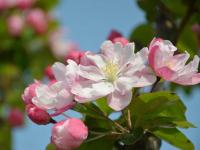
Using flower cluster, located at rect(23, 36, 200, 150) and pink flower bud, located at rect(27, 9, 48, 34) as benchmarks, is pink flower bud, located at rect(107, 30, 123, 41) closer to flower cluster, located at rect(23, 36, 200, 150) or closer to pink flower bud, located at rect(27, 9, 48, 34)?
flower cluster, located at rect(23, 36, 200, 150)

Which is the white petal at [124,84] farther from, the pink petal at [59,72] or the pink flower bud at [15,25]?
the pink flower bud at [15,25]

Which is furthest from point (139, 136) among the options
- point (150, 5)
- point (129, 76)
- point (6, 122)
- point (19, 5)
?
point (19, 5)

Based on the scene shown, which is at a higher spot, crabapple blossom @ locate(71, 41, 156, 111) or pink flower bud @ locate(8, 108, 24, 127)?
crabapple blossom @ locate(71, 41, 156, 111)

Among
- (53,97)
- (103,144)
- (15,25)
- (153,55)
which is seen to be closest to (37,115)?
(53,97)

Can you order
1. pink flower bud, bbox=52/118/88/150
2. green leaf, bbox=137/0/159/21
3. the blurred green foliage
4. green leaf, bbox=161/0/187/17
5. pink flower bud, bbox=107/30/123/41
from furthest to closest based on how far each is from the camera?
the blurred green foliage, green leaf, bbox=137/0/159/21, green leaf, bbox=161/0/187/17, pink flower bud, bbox=107/30/123/41, pink flower bud, bbox=52/118/88/150

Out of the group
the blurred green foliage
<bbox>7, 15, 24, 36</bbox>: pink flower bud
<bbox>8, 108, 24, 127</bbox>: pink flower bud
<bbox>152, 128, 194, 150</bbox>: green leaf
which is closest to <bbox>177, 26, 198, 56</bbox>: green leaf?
<bbox>152, 128, 194, 150</bbox>: green leaf

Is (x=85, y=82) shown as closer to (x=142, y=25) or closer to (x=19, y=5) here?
(x=142, y=25)
